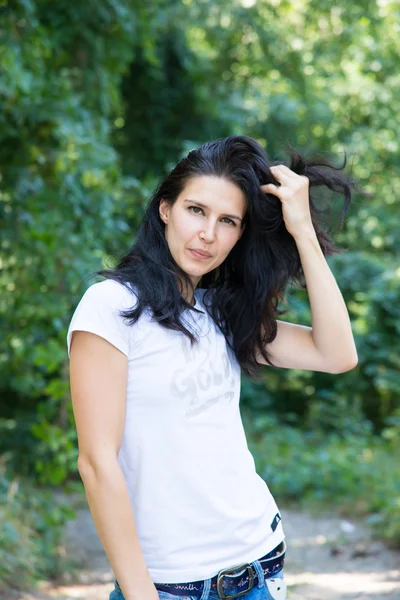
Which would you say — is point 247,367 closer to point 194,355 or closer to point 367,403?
point 194,355

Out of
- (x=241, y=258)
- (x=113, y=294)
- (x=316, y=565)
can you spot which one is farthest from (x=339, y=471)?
(x=113, y=294)

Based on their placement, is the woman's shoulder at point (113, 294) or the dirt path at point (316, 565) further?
the dirt path at point (316, 565)

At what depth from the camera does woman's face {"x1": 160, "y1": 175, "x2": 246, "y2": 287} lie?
6.68 ft

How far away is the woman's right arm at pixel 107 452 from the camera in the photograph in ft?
5.58

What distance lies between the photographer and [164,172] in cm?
627

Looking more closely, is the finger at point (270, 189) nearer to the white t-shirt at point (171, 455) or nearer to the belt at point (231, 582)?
the white t-shirt at point (171, 455)

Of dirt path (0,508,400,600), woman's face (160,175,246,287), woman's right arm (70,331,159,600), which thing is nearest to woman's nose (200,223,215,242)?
woman's face (160,175,246,287)

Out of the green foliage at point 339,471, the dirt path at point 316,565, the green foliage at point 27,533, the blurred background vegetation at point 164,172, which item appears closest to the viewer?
the green foliage at point 27,533

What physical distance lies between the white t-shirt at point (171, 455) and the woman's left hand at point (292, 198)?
0.48 metres

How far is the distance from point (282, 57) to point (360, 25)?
964 millimetres

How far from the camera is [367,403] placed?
455 inches

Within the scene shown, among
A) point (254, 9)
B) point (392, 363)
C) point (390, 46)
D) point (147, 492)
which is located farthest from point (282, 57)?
point (147, 492)

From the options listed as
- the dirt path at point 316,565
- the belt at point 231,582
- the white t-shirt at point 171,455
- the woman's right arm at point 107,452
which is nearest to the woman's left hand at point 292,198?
the white t-shirt at point 171,455

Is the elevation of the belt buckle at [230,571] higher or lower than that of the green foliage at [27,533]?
higher
